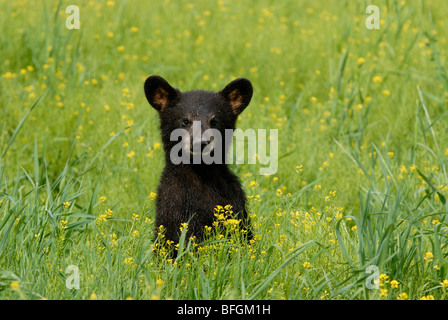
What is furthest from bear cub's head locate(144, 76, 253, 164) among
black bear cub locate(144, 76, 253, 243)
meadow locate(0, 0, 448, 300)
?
meadow locate(0, 0, 448, 300)

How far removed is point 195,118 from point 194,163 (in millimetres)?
336

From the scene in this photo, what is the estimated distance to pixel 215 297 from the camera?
3967 millimetres

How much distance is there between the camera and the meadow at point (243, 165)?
414cm

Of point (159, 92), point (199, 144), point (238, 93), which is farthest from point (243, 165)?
point (199, 144)

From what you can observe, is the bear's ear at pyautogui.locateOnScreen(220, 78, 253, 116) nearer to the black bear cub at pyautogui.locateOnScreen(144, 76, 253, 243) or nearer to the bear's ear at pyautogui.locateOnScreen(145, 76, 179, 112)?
the black bear cub at pyautogui.locateOnScreen(144, 76, 253, 243)

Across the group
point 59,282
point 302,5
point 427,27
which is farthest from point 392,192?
point 302,5

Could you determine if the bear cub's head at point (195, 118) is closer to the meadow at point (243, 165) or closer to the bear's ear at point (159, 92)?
the bear's ear at point (159, 92)

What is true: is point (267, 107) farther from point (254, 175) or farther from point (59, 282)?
point (59, 282)

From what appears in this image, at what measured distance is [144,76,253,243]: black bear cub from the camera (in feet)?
15.9

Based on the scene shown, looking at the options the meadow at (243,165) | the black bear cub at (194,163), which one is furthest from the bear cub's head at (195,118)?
the meadow at (243,165)

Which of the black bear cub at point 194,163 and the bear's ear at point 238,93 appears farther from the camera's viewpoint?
the bear's ear at point 238,93

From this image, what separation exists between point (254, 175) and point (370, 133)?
1.94 metres

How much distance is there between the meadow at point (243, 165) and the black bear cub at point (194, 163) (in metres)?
0.15

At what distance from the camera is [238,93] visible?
5.39 m
